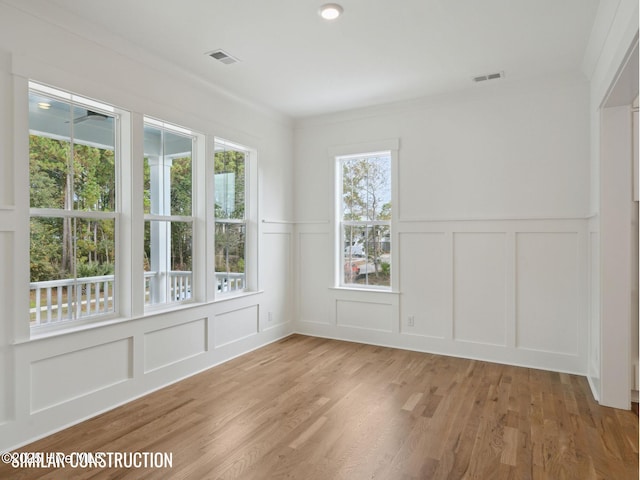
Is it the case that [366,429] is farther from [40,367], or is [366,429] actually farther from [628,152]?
[628,152]

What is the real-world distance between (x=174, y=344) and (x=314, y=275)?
2074 mm

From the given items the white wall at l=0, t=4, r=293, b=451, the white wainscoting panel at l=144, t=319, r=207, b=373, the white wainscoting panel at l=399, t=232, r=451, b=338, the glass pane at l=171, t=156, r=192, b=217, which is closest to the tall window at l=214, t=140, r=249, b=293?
the white wall at l=0, t=4, r=293, b=451

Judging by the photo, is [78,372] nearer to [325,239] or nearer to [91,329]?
[91,329]

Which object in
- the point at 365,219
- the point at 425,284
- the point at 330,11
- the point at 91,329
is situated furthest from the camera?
the point at 365,219

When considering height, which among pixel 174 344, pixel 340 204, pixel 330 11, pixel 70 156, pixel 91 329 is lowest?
pixel 174 344

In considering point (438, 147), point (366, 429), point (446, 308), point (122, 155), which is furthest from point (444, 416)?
point (122, 155)

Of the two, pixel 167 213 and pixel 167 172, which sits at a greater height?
pixel 167 172

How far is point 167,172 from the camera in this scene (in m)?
3.64

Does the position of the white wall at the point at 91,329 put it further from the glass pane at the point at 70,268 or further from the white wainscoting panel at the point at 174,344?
the glass pane at the point at 70,268

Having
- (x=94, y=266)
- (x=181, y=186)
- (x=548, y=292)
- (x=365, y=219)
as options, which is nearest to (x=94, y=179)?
(x=94, y=266)

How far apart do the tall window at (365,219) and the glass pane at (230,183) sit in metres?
1.25

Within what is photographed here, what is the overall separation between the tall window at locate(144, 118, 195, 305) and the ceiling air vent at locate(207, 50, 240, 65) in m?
0.74

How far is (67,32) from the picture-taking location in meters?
2.74

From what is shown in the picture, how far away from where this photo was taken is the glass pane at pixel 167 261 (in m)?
3.46
